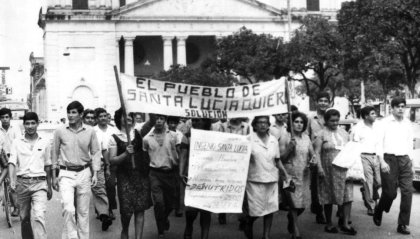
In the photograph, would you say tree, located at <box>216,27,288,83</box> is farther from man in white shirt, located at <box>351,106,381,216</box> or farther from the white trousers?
the white trousers

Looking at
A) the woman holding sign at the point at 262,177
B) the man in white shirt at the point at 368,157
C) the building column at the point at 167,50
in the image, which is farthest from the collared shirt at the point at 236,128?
the building column at the point at 167,50

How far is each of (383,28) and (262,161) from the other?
18.3m

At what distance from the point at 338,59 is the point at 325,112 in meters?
25.3

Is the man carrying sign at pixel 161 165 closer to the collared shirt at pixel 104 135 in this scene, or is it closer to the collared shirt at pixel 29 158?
the collared shirt at pixel 29 158

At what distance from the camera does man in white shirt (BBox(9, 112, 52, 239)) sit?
25.5 ft

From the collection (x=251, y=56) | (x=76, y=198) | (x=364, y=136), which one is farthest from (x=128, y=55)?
(x=76, y=198)

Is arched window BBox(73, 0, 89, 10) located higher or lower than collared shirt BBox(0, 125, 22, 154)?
higher

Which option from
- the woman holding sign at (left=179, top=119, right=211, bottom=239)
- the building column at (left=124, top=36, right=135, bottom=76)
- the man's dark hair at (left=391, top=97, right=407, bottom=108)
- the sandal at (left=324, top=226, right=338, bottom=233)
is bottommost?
the sandal at (left=324, top=226, right=338, bottom=233)

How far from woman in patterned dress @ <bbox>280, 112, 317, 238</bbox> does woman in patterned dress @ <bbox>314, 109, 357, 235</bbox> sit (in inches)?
10.8

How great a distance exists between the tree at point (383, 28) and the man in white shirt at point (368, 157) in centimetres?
1464

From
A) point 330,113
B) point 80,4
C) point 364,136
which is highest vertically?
point 80,4

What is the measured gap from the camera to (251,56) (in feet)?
139

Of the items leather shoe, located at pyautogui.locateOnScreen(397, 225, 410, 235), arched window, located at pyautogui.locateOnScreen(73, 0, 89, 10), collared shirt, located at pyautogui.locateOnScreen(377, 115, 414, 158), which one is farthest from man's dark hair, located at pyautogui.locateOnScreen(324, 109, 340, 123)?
arched window, located at pyautogui.locateOnScreen(73, 0, 89, 10)

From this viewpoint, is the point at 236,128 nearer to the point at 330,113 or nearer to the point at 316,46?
the point at 330,113
